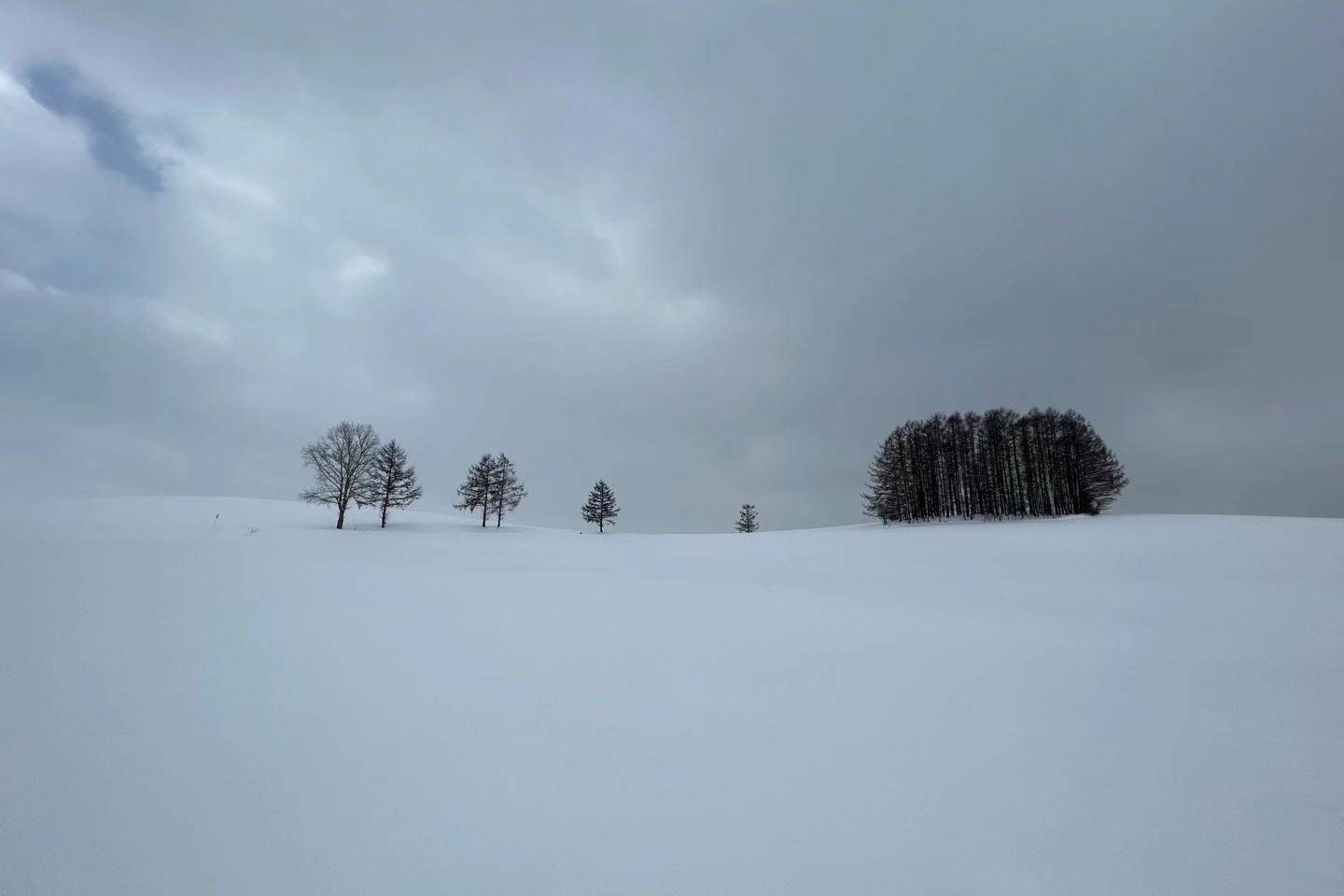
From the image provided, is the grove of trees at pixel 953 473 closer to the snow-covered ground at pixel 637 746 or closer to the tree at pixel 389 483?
the tree at pixel 389 483

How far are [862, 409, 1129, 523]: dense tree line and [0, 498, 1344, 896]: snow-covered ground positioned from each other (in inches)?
1159

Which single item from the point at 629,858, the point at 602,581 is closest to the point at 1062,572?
the point at 602,581

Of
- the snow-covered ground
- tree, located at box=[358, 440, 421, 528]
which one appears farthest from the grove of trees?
the snow-covered ground

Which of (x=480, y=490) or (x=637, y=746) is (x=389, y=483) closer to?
(x=480, y=490)

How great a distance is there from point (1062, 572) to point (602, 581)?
11693mm

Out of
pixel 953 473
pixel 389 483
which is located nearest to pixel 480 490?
pixel 389 483

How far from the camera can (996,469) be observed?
113ft

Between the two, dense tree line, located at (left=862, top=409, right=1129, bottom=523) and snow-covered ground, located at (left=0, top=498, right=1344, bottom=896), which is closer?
snow-covered ground, located at (left=0, top=498, right=1344, bottom=896)

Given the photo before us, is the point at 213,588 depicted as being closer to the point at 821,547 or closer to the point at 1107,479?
the point at 821,547

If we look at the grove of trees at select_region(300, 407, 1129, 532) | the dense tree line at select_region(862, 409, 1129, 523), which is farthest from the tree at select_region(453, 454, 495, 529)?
the dense tree line at select_region(862, 409, 1129, 523)

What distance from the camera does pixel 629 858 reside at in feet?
7.79

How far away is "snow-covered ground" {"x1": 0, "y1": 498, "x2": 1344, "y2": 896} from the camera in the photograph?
237 centimetres

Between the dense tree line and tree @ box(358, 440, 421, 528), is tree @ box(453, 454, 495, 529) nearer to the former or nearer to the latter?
tree @ box(358, 440, 421, 528)

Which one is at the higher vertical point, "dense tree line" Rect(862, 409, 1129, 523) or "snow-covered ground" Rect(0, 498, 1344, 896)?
"dense tree line" Rect(862, 409, 1129, 523)
